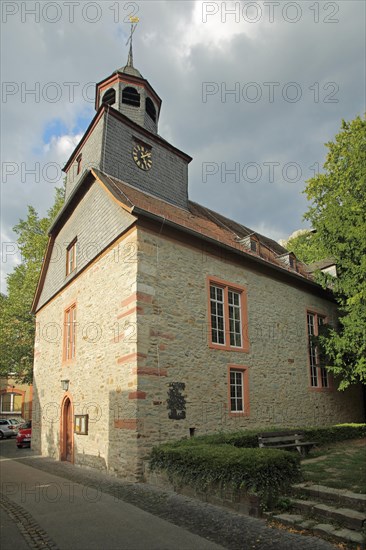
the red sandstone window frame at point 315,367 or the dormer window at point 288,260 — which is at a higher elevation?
the dormer window at point 288,260

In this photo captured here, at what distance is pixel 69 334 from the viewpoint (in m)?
15.5

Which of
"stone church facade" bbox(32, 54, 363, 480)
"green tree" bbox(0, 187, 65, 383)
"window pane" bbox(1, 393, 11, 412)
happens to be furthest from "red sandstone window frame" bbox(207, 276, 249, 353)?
"window pane" bbox(1, 393, 11, 412)

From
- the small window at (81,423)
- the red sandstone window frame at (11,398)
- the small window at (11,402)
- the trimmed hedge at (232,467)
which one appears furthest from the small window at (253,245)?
the small window at (11,402)

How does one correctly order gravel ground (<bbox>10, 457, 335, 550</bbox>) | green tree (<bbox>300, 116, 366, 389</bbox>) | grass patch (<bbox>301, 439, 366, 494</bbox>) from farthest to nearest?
green tree (<bbox>300, 116, 366, 389</bbox>)
grass patch (<bbox>301, 439, 366, 494</bbox>)
gravel ground (<bbox>10, 457, 335, 550</bbox>)

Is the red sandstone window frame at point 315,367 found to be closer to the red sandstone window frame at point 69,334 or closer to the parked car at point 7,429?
the red sandstone window frame at point 69,334

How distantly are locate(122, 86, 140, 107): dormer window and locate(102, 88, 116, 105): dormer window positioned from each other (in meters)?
0.44

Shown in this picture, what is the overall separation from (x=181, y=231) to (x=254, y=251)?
5.06 m

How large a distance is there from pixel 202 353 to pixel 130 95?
11499 millimetres

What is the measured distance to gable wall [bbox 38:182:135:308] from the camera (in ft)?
40.8

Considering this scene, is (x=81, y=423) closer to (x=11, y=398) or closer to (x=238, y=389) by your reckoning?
(x=238, y=389)

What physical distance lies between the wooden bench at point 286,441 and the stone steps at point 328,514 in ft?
13.2

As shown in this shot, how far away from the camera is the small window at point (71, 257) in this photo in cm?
1584

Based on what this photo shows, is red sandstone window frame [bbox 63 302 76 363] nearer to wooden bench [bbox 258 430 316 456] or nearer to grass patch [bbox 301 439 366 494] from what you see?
wooden bench [bbox 258 430 316 456]

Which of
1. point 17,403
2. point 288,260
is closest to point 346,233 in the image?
point 288,260
